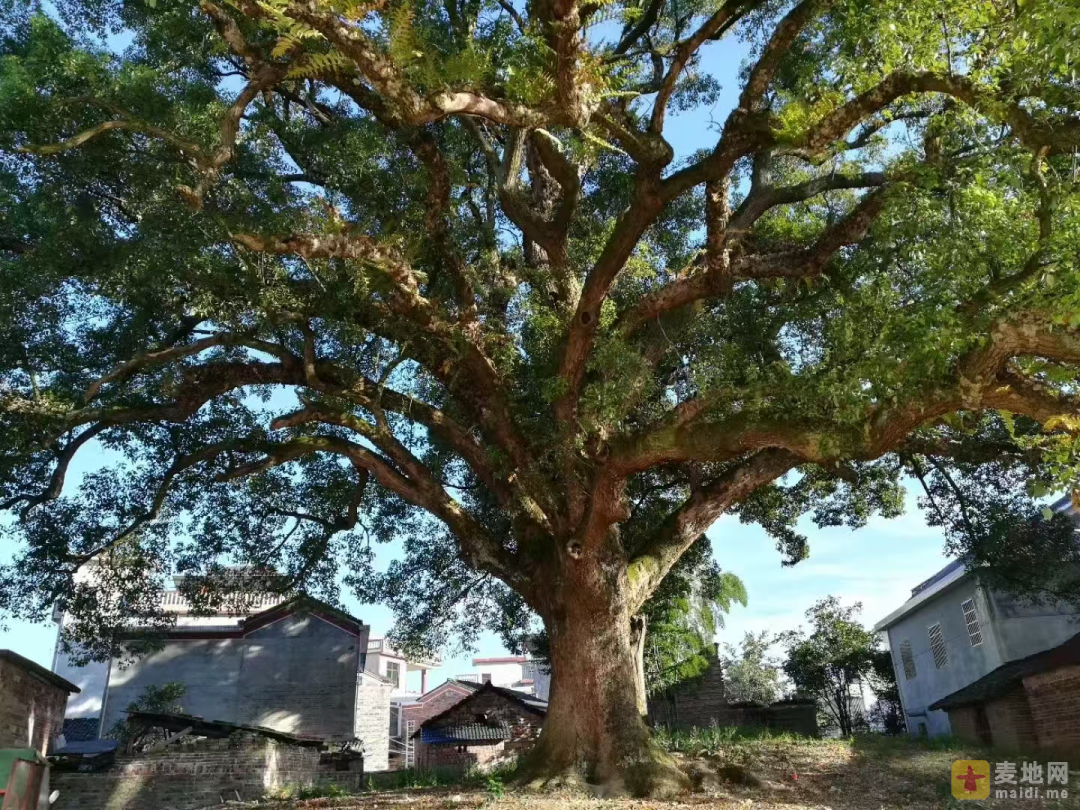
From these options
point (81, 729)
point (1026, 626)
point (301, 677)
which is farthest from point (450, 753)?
point (1026, 626)

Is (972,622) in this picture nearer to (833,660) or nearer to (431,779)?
(833,660)

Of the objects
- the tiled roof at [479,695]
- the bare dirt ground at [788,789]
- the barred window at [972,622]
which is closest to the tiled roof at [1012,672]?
the barred window at [972,622]

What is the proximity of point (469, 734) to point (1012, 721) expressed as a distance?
14586 millimetres

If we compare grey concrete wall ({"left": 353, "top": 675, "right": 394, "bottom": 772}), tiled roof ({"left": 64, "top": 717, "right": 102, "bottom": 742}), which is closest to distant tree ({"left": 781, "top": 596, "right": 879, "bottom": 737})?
grey concrete wall ({"left": 353, "top": 675, "right": 394, "bottom": 772})

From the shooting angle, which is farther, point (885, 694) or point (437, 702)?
point (437, 702)

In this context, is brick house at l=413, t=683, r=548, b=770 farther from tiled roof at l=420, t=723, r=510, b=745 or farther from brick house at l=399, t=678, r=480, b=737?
brick house at l=399, t=678, r=480, b=737

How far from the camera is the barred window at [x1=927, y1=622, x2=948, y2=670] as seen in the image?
77.0 ft

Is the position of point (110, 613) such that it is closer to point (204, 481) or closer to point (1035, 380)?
point (204, 481)

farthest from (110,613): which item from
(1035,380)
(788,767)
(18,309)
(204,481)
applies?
(1035,380)

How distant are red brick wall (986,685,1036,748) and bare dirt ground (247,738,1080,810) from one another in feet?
11.1

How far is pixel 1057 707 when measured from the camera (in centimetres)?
1469

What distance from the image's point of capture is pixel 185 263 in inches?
337

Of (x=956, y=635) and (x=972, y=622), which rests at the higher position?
(x=972, y=622)

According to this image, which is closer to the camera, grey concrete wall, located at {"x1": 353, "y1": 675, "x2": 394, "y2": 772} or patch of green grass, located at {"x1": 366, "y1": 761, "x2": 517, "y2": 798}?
patch of green grass, located at {"x1": 366, "y1": 761, "x2": 517, "y2": 798}
